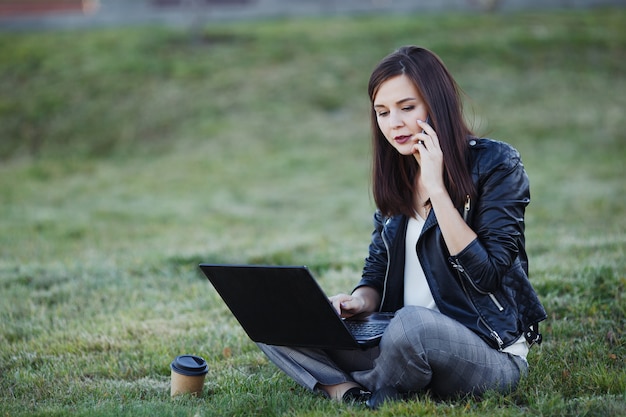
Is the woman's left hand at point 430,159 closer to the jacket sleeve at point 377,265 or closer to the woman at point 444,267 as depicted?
the woman at point 444,267

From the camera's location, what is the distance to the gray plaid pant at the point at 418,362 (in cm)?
341

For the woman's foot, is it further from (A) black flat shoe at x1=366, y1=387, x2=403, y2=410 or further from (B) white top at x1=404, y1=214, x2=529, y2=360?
(B) white top at x1=404, y1=214, x2=529, y2=360

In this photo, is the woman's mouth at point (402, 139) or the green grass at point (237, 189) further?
the green grass at point (237, 189)

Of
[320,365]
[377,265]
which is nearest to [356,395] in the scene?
[320,365]

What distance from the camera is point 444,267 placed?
356 cm

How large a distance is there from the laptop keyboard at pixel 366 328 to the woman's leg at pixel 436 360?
6.0 inches

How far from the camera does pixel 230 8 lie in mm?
29359

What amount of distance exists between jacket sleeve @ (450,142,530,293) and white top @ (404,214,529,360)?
0.36m

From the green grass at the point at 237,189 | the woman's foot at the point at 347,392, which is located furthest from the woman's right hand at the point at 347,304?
the green grass at the point at 237,189

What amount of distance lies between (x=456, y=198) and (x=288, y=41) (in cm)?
2123

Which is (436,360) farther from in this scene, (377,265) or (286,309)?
(377,265)

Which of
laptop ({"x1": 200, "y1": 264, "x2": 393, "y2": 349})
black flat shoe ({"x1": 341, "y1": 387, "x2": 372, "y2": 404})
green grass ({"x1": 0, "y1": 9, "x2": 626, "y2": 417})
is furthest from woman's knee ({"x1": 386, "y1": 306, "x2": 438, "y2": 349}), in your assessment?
black flat shoe ({"x1": 341, "y1": 387, "x2": 372, "y2": 404})

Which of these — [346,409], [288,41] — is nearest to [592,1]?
[288,41]

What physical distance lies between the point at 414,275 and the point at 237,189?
10.8m
